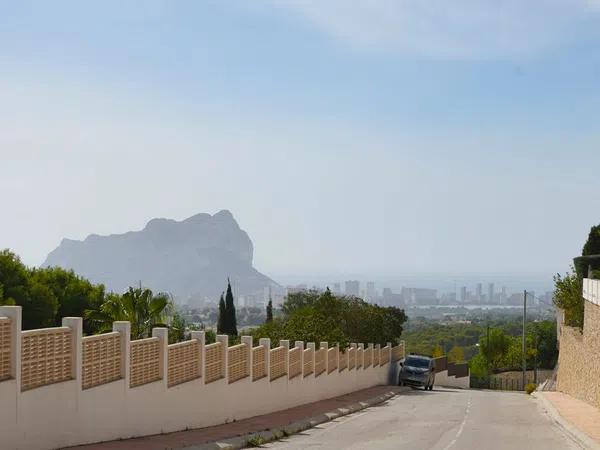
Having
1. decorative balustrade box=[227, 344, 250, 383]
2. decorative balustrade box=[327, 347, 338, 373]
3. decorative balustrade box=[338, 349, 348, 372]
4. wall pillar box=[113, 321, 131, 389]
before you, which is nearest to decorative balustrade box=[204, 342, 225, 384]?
decorative balustrade box=[227, 344, 250, 383]

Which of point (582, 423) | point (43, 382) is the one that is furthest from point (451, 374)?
point (43, 382)

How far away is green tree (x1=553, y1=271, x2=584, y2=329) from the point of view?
44.1 meters

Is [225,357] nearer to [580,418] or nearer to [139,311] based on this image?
[139,311]

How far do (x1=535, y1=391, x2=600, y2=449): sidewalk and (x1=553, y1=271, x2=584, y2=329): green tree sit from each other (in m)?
7.37

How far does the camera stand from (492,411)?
1296 inches

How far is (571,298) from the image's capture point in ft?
147

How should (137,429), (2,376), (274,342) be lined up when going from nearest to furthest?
(2,376) → (137,429) → (274,342)

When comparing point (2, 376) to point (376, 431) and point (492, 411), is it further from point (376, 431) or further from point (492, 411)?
point (492, 411)

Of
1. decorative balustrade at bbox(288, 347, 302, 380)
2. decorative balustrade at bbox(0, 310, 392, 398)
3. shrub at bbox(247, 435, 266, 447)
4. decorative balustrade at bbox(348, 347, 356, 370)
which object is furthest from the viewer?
decorative balustrade at bbox(348, 347, 356, 370)

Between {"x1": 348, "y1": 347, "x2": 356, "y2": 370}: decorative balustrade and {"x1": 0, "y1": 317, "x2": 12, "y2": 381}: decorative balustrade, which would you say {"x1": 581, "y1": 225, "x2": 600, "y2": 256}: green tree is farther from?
{"x1": 0, "y1": 317, "x2": 12, "y2": 381}: decorative balustrade

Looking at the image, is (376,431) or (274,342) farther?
(274,342)

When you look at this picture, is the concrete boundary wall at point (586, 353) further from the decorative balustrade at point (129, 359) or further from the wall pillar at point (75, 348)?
the wall pillar at point (75, 348)

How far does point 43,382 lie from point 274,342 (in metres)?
34.6

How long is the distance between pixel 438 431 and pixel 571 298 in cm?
2365
